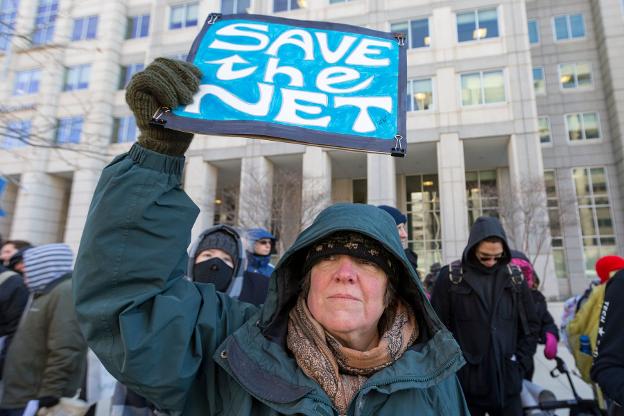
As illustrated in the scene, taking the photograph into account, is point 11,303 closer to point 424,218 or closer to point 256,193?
point 256,193

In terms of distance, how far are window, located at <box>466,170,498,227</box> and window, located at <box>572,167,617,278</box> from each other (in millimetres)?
4920

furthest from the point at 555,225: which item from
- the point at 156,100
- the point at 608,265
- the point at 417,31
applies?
the point at 156,100

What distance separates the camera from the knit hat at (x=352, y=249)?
1.56 m

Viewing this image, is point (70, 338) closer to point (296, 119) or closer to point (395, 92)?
point (296, 119)

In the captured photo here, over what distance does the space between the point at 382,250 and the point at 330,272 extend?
0.26 m

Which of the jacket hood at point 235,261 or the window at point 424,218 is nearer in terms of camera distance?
the jacket hood at point 235,261

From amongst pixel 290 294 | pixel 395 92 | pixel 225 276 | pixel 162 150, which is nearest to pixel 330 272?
pixel 290 294

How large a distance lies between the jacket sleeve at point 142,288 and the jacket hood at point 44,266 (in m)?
2.25

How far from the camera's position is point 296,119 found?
5.52 ft

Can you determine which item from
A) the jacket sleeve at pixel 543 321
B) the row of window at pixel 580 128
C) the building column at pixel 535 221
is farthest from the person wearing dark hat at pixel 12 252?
the row of window at pixel 580 128

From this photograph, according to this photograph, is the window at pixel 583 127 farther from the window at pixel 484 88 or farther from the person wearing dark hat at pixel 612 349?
the person wearing dark hat at pixel 612 349

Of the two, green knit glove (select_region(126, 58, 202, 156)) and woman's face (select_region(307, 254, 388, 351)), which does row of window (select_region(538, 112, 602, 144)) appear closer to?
woman's face (select_region(307, 254, 388, 351))

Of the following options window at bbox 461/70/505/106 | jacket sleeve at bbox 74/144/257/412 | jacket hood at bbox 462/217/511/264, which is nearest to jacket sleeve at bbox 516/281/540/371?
jacket hood at bbox 462/217/511/264

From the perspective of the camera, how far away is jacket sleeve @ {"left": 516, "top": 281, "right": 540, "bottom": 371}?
10.7 feet
